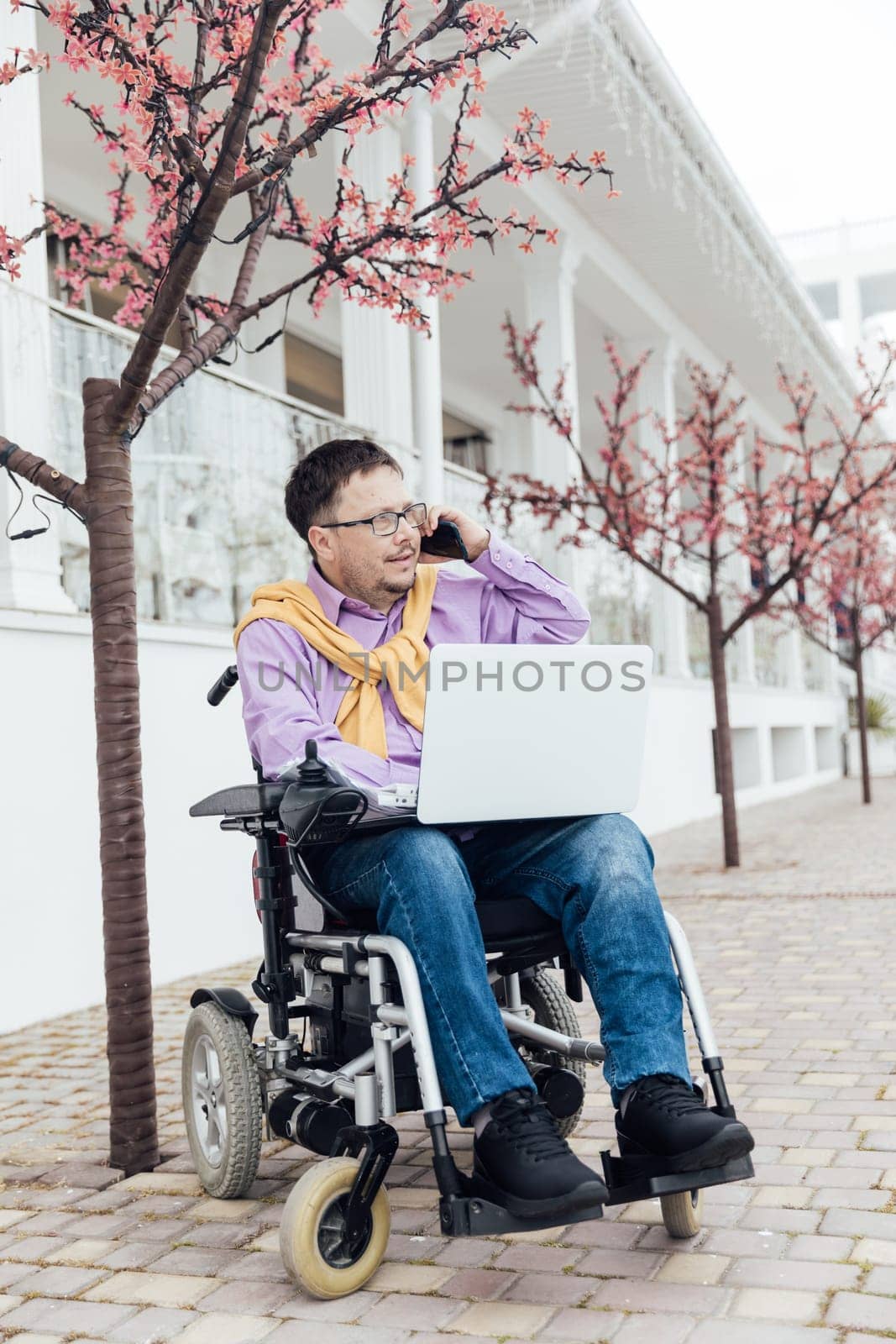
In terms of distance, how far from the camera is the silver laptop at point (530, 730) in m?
2.58

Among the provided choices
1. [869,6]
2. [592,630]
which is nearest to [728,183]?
[592,630]

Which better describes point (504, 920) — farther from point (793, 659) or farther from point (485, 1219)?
point (793, 659)

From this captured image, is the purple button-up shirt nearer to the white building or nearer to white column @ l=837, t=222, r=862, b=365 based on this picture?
the white building

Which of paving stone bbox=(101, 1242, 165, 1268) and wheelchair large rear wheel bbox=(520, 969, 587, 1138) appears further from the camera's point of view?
wheelchair large rear wheel bbox=(520, 969, 587, 1138)

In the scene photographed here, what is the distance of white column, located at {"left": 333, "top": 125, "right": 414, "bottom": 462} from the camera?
8.44 meters

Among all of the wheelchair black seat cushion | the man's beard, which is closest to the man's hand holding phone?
the man's beard

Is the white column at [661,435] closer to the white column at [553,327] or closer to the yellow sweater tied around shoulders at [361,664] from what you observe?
the white column at [553,327]

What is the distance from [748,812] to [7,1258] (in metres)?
13.1

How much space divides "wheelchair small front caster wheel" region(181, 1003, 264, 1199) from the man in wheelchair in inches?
18.8

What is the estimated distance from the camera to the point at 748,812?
15.3 metres

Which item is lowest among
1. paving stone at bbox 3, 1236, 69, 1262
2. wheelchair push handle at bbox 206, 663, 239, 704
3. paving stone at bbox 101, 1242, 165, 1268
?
paving stone at bbox 3, 1236, 69, 1262

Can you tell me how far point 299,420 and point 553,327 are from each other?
449 centimetres

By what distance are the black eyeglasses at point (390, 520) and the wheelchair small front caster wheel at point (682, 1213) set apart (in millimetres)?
1464

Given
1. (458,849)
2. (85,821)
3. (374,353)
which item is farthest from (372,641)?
(374,353)
